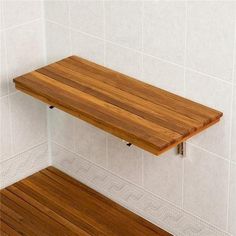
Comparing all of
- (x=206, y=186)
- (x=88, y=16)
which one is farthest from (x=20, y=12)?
(x=206, y=186)

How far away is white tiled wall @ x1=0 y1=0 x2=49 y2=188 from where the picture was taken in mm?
3123

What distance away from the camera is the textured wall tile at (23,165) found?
11.0 feet

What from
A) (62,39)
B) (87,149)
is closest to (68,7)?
(62,39)

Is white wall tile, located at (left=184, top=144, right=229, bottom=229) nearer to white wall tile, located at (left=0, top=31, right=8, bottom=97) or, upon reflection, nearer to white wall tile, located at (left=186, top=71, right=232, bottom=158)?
white wall tile, located at (left=186, top=71, right=232, bottom=158)

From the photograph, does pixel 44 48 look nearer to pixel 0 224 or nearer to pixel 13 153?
pixel 13 153

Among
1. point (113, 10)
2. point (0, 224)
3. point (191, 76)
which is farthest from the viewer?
point (0, 224)

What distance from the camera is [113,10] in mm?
2898

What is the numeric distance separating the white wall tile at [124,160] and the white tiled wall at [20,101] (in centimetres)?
42

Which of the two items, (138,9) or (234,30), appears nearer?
(234,30)

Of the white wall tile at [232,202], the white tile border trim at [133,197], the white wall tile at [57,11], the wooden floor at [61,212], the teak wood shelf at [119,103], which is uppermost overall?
the white wall tile at [57,11]

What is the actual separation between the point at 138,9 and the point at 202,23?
31 cm

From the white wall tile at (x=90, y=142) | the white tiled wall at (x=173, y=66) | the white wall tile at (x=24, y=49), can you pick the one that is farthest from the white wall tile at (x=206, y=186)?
the white wall tile at (x=24, y=49)

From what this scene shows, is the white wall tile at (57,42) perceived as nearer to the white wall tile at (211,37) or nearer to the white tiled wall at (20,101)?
the white tiled wall at (20,101)

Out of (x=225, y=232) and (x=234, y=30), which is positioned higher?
(x=234, y=30)
